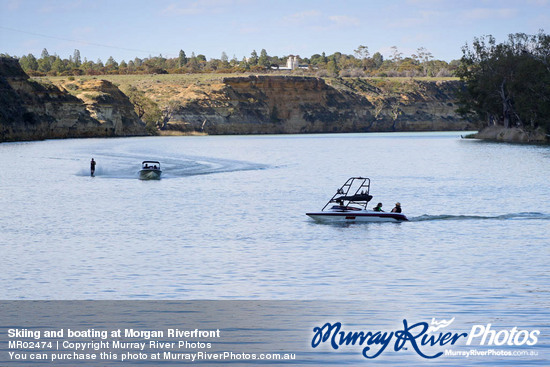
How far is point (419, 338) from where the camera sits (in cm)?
1549

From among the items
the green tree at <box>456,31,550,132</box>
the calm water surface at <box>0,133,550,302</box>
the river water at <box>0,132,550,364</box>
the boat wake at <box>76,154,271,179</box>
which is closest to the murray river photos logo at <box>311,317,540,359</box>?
the river water at <box>0,132,550,364</box>

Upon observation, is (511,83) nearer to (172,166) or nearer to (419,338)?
(172,166)

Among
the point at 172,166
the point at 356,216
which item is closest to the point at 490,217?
the point at 356,216

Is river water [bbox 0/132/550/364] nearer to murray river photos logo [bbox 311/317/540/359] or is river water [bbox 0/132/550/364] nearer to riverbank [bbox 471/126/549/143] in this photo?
murray river photos logo [bbox 311/317/540/359]

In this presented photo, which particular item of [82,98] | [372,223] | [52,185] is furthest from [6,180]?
[82,98]

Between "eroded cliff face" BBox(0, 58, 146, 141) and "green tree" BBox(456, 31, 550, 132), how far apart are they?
8188 centimetres

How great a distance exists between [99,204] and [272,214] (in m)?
12.3

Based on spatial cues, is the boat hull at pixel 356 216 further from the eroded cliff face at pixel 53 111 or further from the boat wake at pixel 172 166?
the eroded cliff face at pixel 53 111

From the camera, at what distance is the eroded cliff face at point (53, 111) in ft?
478

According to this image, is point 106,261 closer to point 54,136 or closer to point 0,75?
point 0,75

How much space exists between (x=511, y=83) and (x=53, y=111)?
93226mm

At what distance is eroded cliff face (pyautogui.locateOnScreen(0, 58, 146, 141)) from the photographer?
145750 millimetres

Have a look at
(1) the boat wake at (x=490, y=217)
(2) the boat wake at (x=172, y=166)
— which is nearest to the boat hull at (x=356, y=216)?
(1) the boat wake at (x=490, y=217)

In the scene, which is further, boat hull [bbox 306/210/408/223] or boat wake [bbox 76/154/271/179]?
boat wake [bbox 76/154/271/179]
